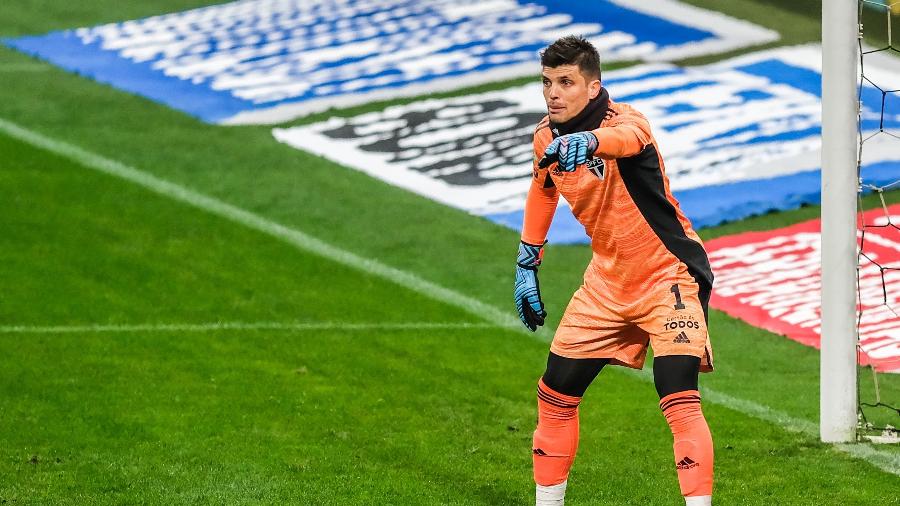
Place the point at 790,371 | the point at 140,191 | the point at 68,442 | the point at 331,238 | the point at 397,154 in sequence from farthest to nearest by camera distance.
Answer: the point at 397,154
the point at 140,191
the point at 331,238
the point at 790,371
the point at 68,442

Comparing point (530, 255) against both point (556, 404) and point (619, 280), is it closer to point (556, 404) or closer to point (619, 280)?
point (619, 280)

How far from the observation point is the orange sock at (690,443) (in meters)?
5.67

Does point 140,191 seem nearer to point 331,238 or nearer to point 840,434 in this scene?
point 331,238

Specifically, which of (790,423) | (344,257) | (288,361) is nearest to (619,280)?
(790,423)

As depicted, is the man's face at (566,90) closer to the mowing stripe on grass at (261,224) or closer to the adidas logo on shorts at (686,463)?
Result: the adidas logo on shorts at (686,463)

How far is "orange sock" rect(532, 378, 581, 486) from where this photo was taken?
20.0 feet

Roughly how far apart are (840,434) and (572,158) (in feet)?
8.97

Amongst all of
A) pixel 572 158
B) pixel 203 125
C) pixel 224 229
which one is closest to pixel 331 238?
pixel 224 229

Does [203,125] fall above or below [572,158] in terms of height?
below

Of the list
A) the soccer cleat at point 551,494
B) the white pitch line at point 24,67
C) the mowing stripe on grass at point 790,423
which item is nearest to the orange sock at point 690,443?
the soccer cleat at point 551,494

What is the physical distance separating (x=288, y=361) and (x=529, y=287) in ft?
10.1

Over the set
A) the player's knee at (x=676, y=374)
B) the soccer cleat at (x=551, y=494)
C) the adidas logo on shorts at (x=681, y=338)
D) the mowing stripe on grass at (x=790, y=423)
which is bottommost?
the mowing stripe on grass at (x=790, y=423)

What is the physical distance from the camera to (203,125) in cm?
1448

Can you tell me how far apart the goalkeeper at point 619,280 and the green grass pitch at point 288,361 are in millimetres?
807
